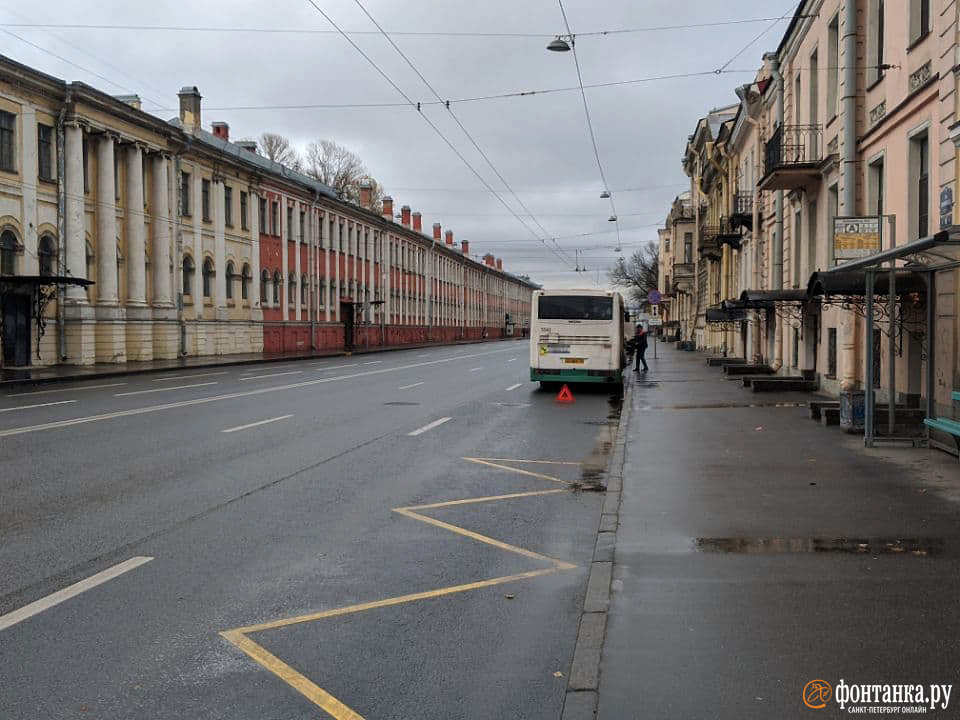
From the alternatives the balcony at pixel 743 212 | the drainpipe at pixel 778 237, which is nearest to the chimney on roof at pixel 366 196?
the balcony at pixel 743 212

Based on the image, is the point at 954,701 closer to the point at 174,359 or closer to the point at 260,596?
the point at 260,596

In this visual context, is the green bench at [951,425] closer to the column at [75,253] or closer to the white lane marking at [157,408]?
the white lane marking at [157,408]

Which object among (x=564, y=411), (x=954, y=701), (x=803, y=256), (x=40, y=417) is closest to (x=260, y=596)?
(x=954, y=701)

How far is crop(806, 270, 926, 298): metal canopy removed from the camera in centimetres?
1263

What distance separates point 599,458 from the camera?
11547mm

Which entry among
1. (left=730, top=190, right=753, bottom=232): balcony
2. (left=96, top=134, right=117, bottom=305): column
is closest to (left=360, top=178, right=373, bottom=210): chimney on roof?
(left=96, top=134, right=117, bottom=305): column

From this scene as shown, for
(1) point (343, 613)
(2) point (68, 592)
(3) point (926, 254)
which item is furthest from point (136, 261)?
(1) point (343, 613)

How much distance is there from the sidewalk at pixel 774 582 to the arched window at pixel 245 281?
3893 cm

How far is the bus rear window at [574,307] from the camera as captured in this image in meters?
23.3

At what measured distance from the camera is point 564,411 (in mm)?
17922

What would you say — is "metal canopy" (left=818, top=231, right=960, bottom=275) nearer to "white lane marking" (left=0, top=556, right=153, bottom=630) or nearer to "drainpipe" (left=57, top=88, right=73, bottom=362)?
"white lane marking" (left=0, top=556, right=153, bottom=630)

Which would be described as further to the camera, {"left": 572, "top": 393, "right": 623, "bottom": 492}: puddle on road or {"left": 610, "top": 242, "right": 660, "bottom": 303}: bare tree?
{"left": 610, "top": 242, "right": 660, "bottom": 303}: bare tree

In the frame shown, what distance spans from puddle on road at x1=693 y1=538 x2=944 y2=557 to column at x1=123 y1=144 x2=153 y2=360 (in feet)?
109

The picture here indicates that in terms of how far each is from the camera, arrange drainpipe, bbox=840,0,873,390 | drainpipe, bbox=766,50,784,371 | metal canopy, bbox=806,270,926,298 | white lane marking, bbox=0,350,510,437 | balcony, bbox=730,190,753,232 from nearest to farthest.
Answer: metal canopy, bbox=806,270,926,298 → white lane marking, bbox=0,350,510,437 → drainpipe, bbox=840,0,873,390 → drainpipe, bbox=766,50,784,371 → balcony, bbox=730,190,753,232
